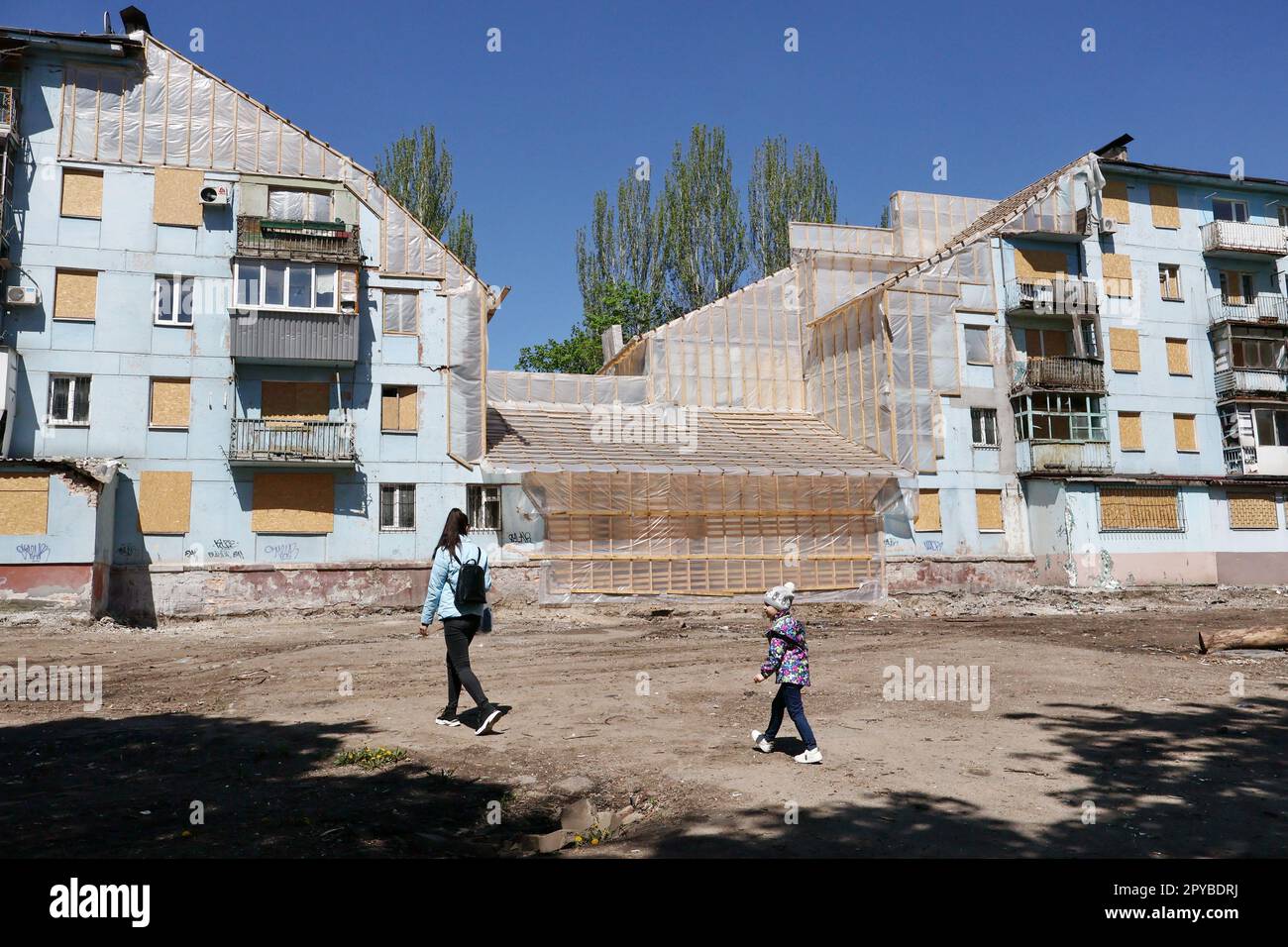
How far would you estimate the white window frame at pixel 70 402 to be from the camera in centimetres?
2216

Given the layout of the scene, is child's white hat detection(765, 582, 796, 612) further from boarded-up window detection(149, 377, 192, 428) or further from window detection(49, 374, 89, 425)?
window detection(49, 374, 89, 425)

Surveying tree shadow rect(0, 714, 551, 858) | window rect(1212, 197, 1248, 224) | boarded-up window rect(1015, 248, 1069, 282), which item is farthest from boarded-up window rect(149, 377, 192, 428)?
window rect(1212, 197, 1248, 224)

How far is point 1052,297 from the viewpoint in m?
30.1

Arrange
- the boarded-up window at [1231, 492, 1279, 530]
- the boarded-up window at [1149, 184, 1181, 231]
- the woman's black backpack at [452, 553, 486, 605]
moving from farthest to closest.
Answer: the boarded-up window at [1149, 184, 1181, 231]
the boarded-up window at [1231, 492, 1279, 530]
the woman's black backpack at [452, 553, 486, 605]

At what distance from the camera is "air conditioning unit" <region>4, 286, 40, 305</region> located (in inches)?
859

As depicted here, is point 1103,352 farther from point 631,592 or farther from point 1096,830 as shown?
Answer: point 1096,830

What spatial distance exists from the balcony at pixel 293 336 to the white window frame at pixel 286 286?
11cm

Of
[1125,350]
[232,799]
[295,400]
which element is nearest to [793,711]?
[232,799]

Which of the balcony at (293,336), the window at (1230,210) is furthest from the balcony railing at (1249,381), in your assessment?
the balcony at (293,336)

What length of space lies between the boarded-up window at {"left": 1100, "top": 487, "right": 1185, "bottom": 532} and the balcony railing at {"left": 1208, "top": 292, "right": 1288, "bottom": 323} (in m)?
7.61

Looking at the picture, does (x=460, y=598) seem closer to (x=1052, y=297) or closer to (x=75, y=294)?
(x=75, y=294)

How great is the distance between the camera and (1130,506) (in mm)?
29984

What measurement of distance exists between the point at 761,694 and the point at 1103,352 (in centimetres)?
2601
